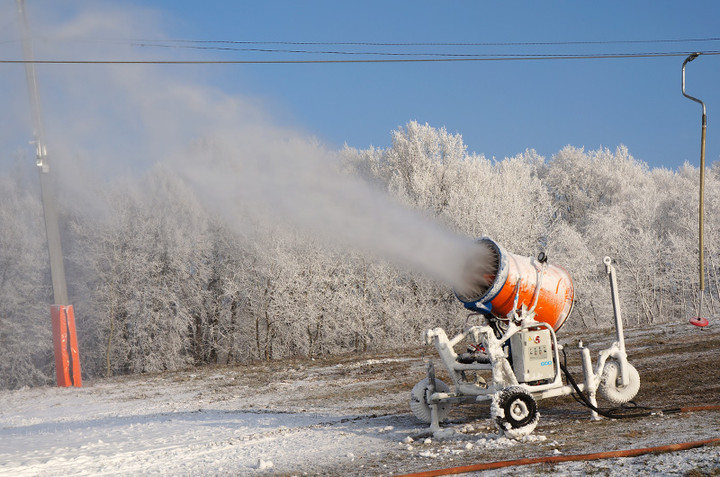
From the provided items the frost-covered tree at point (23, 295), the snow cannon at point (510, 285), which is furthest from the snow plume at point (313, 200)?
the frost-covered tree at point (23, 295)

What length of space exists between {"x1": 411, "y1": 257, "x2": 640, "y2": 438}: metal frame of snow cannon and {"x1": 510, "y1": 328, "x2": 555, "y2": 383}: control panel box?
0.05 m

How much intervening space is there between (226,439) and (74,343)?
1624 centimetres

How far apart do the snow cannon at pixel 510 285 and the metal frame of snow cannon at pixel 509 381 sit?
126 mm

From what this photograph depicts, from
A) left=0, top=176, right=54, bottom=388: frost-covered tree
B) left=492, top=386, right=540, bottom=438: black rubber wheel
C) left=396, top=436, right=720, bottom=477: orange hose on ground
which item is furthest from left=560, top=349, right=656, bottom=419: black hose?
left=0, top=176, right=54, bottom=388: frost-covered tree

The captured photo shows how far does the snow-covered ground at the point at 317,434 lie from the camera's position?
8094 mm

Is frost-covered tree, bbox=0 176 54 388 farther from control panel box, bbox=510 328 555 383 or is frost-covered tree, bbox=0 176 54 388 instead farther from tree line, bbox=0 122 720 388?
control panel box, bbox=510 328 555 383

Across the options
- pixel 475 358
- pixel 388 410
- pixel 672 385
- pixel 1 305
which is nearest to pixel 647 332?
pixel 672 385

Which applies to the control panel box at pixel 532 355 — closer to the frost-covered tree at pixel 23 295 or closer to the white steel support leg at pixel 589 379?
the white steel support leg at pixel 589 379

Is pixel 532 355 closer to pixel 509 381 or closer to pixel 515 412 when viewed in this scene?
pixel 509 381

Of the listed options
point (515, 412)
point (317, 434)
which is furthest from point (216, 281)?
point (515, 412)

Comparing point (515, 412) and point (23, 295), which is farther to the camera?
point (23, 295)

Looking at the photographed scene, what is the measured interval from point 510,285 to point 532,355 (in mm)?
1086

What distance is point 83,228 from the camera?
116 feet

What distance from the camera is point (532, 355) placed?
31.0 feet
